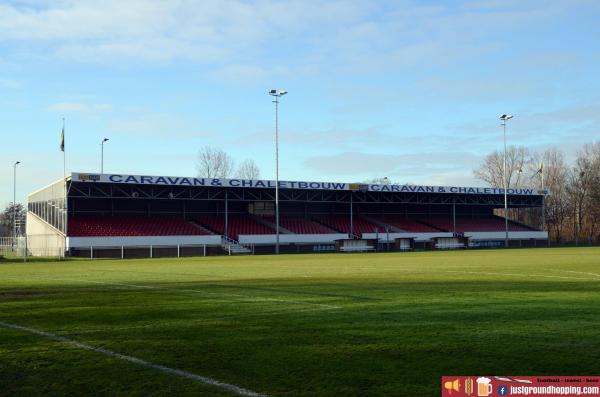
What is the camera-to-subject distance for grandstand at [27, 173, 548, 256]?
53.7 m

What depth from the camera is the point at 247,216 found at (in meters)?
68.1

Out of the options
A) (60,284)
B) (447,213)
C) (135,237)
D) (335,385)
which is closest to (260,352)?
(335,385)

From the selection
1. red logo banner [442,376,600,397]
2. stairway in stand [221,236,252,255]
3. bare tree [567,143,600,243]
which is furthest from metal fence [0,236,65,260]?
bare tree [567,143,600,243]

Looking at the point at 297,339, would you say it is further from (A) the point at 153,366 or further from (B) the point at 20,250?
(B) the point at 20,250

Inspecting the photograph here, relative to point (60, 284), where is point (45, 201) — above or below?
above

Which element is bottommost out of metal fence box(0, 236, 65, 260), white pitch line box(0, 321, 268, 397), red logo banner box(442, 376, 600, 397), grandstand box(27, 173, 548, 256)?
white pitch line box(0, 321, 268, 397)

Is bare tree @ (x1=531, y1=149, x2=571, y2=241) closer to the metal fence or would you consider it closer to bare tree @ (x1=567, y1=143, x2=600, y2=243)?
bare tree @ (x1=567, y1=143, x2=600, y2=243)

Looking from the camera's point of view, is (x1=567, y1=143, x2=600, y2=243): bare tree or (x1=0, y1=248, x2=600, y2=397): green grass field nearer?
(x1=0, y1=248, x2=600, y2=397): green grass field

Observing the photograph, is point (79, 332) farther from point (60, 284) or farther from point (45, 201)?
point (45, 201)

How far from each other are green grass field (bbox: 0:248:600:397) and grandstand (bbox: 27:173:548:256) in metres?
39.4

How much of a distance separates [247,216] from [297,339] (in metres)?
59.8

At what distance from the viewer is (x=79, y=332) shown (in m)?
9.47

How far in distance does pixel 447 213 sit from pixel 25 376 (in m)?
79.5

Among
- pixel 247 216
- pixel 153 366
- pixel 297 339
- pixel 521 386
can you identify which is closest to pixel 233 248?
pixel 247 216
